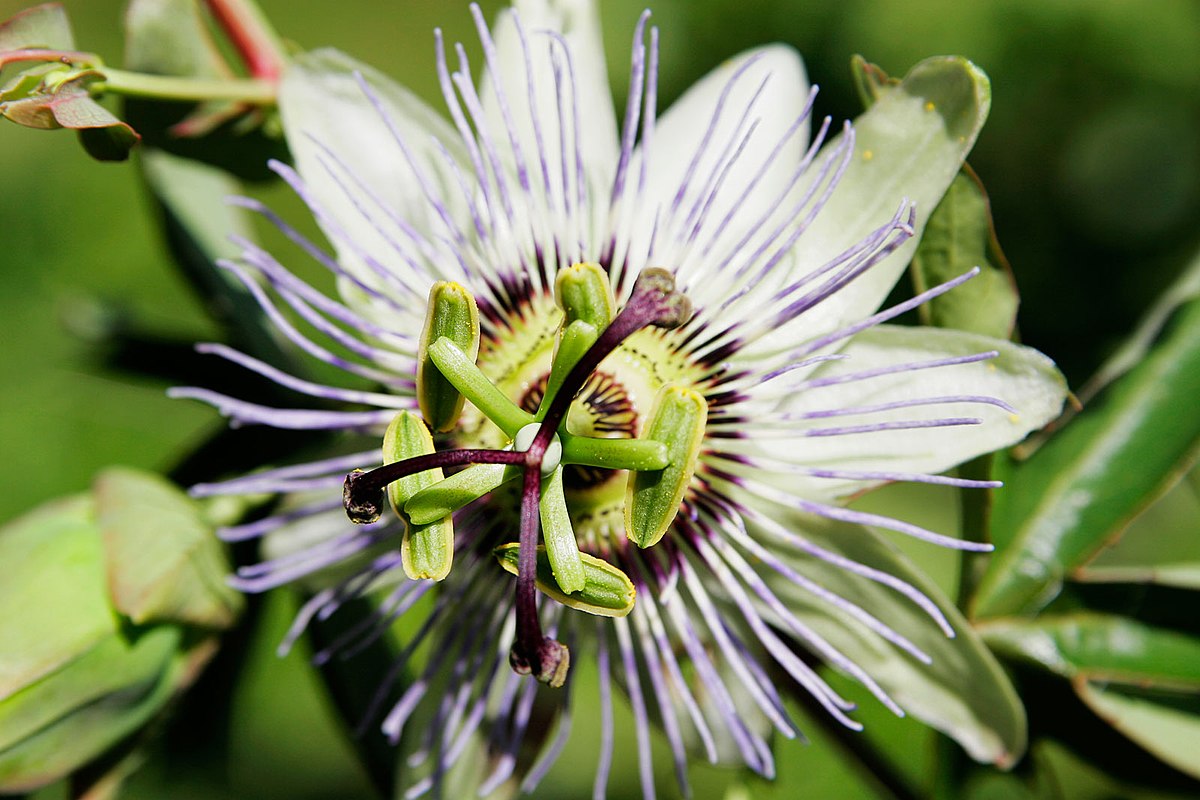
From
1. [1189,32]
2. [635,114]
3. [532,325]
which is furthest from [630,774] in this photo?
[1189,32]

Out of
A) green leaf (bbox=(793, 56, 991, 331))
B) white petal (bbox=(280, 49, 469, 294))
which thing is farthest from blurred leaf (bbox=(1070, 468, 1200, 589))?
white petal (bbox=(280, 49, 469, 294))

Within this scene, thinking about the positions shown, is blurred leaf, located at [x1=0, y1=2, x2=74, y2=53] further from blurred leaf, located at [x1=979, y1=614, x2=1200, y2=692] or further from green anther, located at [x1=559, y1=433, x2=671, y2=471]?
A: blurred leaf, located at [x1=979, y1=614, x2=1200, y2=692]

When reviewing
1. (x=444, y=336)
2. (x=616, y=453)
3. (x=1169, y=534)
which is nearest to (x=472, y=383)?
(x=444, y=336)

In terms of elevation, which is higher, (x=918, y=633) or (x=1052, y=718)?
(x=918, y=633)

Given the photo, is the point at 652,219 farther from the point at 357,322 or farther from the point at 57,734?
the point at 57,734

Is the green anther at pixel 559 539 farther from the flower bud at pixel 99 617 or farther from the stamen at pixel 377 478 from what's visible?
the flower bud at pixel 99 617

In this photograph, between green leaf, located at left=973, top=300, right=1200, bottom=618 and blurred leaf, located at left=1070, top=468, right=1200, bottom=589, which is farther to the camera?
blurred leaf, located at left=1070, top=468, right=1200, bottom=589

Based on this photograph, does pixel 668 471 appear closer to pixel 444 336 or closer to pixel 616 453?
pixel 616 453
